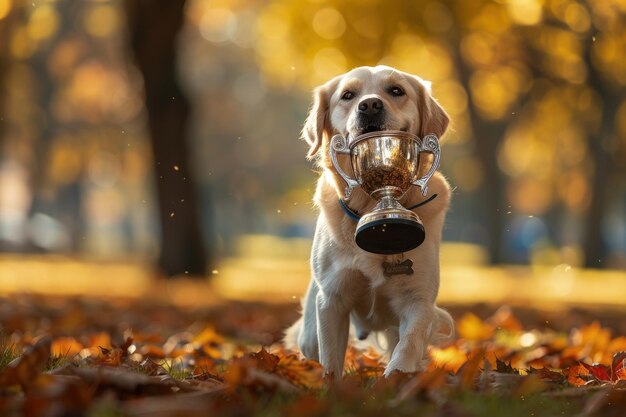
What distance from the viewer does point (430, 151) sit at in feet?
A: 14.6

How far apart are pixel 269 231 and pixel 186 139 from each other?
6832cm

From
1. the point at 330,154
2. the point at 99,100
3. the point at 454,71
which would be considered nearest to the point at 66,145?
the point at 99,100

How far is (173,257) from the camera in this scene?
14492mm

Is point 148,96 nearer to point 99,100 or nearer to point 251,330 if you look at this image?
point 251,330

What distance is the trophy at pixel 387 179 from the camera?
402 cm

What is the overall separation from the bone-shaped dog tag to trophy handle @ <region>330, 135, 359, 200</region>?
0.42m

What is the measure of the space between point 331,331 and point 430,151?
103 centimetres

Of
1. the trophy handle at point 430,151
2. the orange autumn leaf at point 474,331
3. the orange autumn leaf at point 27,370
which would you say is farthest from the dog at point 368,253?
the orange autumn leaf at point 474,331

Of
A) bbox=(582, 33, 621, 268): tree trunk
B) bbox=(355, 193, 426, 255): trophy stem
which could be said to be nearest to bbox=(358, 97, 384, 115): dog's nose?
bbox=(355, 193, 426, 255): trophy stem

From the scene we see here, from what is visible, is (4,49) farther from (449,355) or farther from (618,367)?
(618,367)

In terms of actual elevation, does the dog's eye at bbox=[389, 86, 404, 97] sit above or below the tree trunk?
above

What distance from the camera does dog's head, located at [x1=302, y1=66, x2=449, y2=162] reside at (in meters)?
4.41

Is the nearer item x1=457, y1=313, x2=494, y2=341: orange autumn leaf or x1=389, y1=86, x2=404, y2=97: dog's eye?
x1=389, y1=86, x2=404, y2=97: dog's eye

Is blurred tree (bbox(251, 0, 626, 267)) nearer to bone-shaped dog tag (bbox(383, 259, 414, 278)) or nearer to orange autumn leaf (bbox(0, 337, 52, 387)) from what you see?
bone-shaped dog tag (bbox(383, 259, 414, 278))
